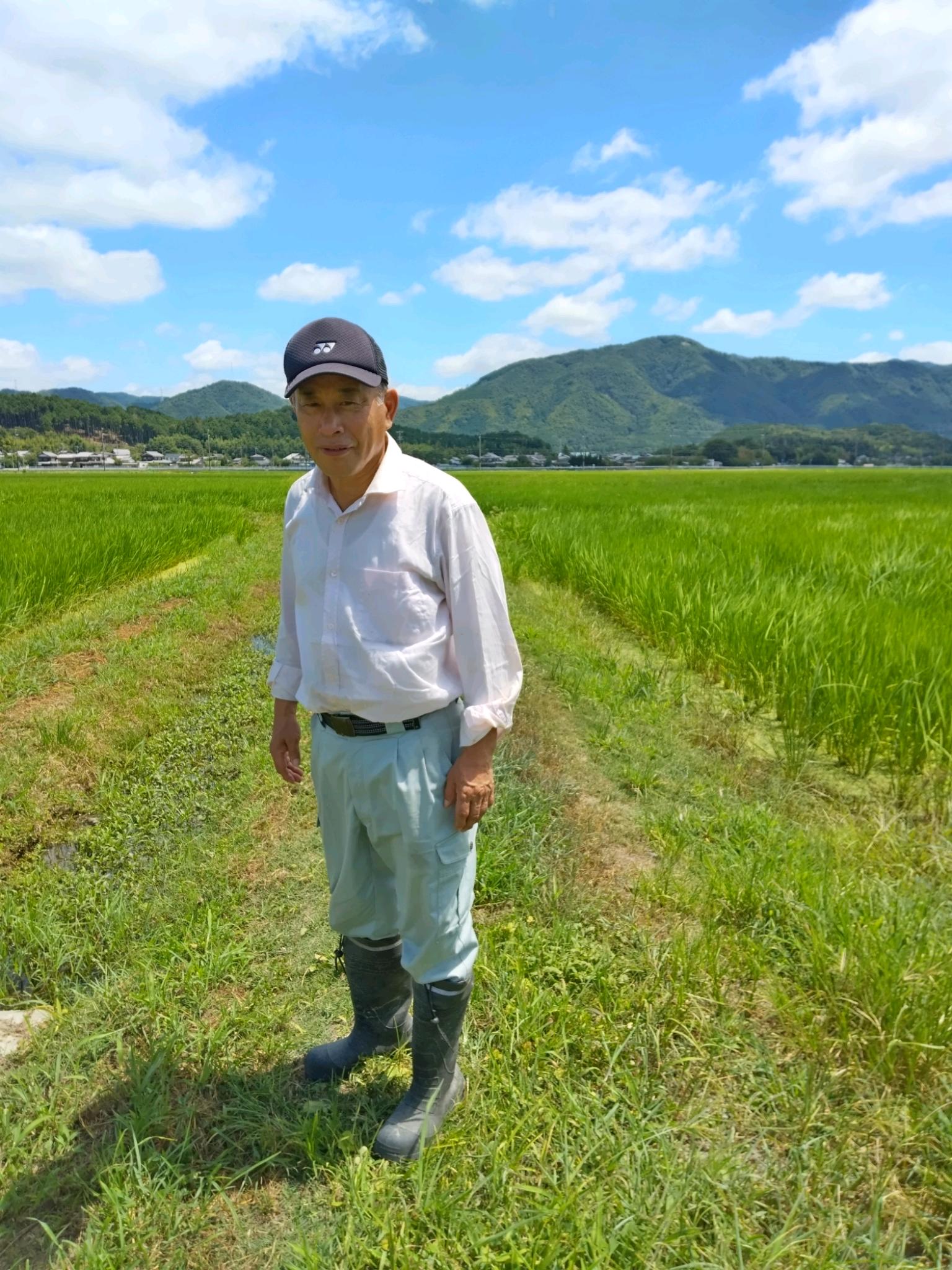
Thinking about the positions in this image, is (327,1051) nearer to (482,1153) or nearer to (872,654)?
(482,1153)

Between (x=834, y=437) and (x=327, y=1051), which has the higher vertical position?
(x=834, y=437)

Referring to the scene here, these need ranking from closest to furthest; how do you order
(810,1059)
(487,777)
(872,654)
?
(487,777) → (810,1059) → (872,654)

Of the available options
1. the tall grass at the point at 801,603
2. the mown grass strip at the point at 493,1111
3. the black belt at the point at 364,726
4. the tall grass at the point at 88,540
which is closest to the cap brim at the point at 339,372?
the black belt at the point at 364,726

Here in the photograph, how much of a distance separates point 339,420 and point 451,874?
3.09ft

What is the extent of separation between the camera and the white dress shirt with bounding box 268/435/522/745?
1462 millimetres

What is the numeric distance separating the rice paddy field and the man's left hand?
2.35ft

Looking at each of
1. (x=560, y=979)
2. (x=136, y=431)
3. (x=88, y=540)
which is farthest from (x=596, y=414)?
(x=560, y=979)

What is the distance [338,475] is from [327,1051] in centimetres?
139

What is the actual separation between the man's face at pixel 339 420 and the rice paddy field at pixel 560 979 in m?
1.45

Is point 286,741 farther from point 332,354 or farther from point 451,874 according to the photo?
point 332,354

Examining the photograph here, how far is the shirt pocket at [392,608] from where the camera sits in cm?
147

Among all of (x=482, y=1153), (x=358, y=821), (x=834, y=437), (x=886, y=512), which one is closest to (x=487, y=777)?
(x=358, y=821)

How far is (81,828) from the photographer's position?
3271 mm

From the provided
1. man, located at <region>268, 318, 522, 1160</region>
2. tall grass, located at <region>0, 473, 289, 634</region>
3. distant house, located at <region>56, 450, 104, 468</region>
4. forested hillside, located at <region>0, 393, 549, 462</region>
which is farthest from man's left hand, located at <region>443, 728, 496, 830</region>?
forested hillside, located at <region>0, 393, 549, 462</region>
